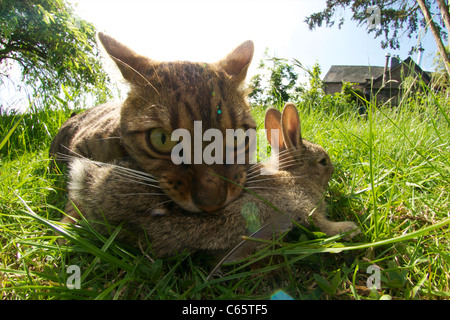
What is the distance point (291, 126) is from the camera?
99.3 inches

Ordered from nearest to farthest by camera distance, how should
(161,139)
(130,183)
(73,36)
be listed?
(130,183) → (161,139) → (73,36)

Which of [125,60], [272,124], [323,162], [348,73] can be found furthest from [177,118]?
[348,73]

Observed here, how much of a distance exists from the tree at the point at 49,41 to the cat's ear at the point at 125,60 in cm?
957

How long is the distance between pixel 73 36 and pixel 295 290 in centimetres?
1511

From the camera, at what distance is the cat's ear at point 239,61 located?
2334 mm

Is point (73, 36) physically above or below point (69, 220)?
above

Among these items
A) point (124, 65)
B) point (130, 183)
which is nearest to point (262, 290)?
point (130, 183)

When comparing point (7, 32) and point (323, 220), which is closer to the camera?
point (323, 220)

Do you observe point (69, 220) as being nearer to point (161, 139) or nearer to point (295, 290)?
point (161, 139)

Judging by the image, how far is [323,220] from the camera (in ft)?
5.77

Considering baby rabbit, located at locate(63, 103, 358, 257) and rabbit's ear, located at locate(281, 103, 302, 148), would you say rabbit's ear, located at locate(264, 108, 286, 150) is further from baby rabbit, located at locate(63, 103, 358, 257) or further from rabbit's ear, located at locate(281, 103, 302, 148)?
baby rabbit, located at locate(63, 103, 358, 257)

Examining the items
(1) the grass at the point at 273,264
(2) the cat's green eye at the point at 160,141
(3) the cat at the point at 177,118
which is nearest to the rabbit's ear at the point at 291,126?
(3) the cat at the point at 177,118

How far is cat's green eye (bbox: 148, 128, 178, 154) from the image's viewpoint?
1725 millimetres

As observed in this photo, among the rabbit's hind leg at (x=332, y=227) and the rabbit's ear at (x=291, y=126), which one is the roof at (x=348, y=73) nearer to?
the rabbit's ear at (x=291, y=126)
